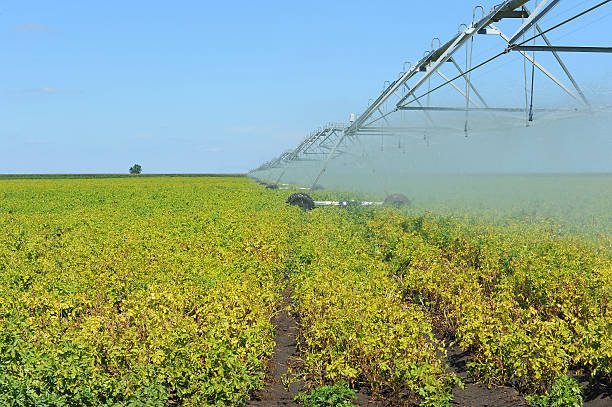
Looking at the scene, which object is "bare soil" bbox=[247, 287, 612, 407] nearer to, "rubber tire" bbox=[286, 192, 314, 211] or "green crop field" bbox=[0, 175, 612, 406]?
"green crop field" bbox=[0, 175, 612, 406]

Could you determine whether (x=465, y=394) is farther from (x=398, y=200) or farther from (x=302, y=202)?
→ (x=398, y=200)

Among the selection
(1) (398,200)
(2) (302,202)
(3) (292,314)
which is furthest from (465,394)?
(1) (398,200)

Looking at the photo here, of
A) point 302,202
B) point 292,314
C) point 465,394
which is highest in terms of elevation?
point 302,202

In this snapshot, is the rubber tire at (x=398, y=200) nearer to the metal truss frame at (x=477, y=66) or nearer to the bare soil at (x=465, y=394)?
the metal truss frame at (x=477, y=66)

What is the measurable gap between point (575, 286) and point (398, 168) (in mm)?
19350

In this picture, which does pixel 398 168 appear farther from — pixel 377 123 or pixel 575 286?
pixel 575 286

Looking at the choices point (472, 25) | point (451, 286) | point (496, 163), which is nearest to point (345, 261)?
point (451, 286)

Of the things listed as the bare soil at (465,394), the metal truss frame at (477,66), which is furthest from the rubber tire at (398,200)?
the bare soil at (465,394)

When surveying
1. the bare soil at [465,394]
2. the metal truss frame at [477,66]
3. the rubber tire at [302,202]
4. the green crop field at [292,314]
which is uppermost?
the metal truss frame at [477,66]

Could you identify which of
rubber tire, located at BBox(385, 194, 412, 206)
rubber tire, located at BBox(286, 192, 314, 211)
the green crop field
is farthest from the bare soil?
rubber tire, located at BBox(385, 194, 412, 206)

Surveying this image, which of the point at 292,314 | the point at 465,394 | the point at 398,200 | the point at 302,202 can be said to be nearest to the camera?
the point at 465,394

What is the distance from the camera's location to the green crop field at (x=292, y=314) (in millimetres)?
4898

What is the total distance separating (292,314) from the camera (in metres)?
8.02

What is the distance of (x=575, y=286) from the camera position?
23.8ft
